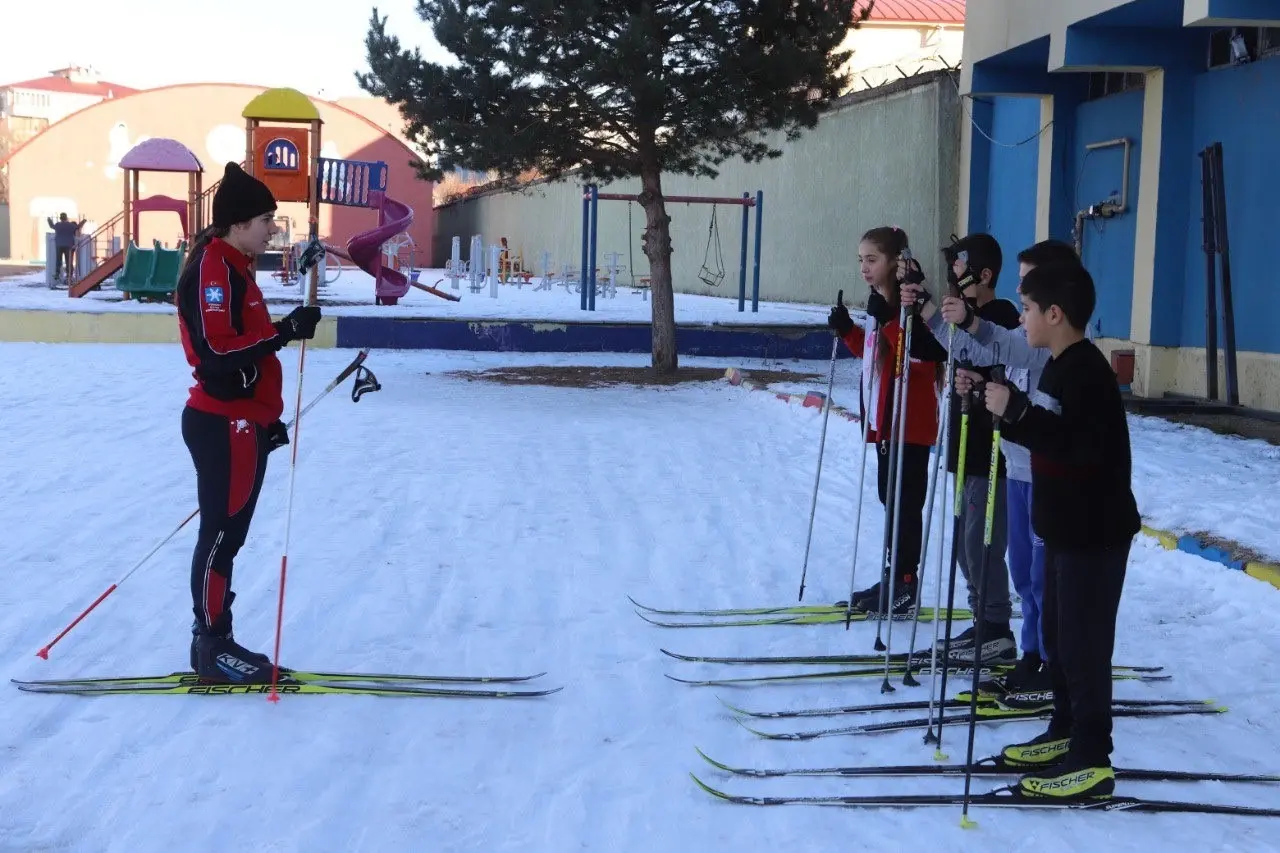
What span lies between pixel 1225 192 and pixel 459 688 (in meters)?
9.15

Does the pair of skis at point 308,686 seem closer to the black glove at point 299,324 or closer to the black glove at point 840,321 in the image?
the black glove at point 299,324

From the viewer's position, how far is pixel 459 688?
14.3ft

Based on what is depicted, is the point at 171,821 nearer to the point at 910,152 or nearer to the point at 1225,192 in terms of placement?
the point at 1225,192

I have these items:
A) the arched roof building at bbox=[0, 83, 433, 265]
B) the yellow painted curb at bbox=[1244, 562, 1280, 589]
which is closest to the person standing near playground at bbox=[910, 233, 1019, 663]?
the yellow painted curb at bbox=[1244, 562, 1280, 589]

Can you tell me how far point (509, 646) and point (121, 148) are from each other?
4470 cm

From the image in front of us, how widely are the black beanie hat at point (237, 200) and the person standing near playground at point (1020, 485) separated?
2.07m

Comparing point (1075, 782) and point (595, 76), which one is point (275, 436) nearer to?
point (1075, 782)

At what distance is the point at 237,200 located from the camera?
13.7 feet

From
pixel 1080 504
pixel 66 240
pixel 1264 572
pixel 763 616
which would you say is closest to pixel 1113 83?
pixel 1264 572

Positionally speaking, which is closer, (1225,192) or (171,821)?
(171,821)

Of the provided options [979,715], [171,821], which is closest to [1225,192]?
[979,715]

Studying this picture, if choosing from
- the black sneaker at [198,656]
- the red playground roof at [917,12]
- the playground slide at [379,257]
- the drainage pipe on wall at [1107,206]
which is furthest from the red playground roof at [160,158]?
the black sneaker at [198,656]

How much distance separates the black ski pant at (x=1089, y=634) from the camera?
11.3 feet

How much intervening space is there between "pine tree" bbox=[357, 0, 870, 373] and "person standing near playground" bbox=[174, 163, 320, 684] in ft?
28.6
